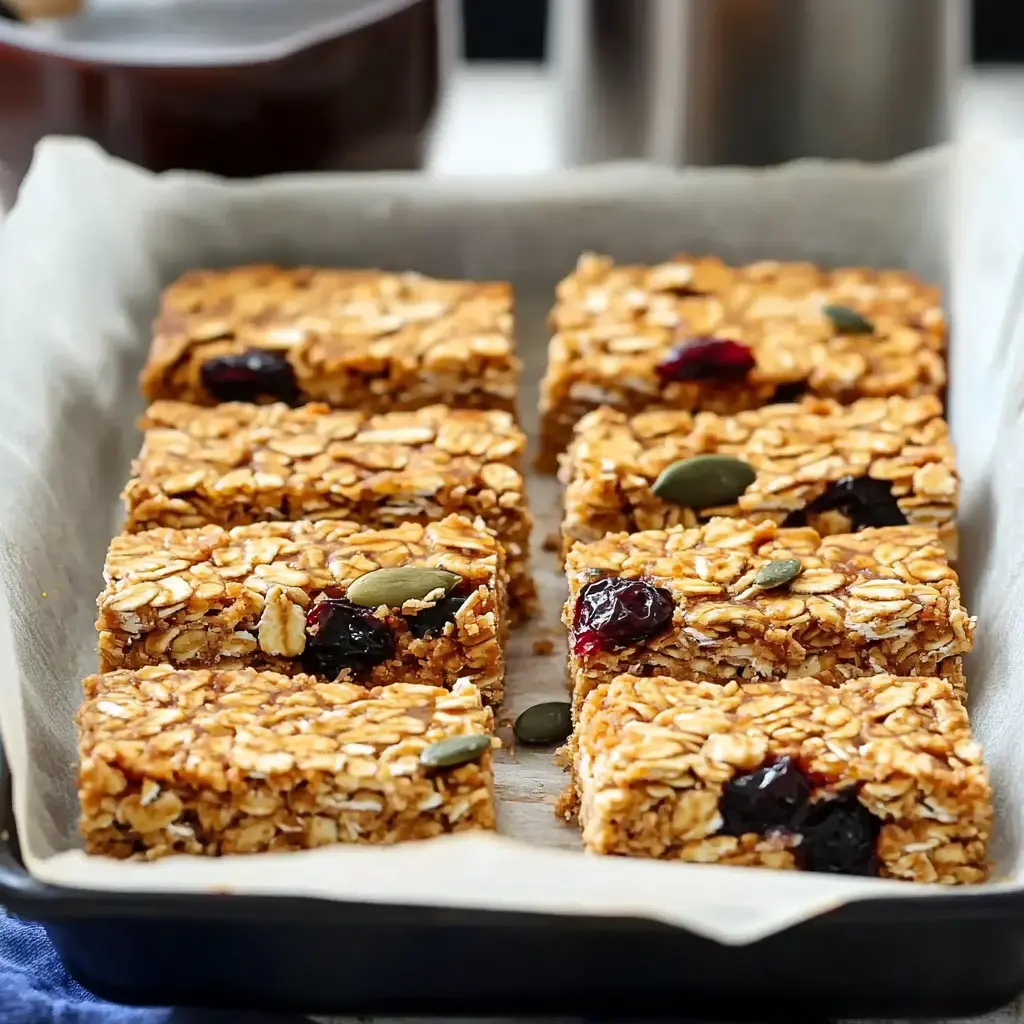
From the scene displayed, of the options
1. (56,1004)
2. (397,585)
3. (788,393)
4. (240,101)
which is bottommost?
(56,1004)

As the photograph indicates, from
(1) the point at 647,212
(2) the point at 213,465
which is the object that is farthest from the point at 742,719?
(1) the point at 647,212

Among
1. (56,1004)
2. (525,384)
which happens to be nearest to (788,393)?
(525,384)

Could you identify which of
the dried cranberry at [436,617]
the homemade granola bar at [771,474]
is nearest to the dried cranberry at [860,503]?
the homemade granola bar at [771,474]

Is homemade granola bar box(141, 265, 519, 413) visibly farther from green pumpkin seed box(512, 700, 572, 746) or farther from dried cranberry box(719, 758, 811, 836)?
dried cranberry box(719, 758, 811, 836)

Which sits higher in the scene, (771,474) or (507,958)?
(771,474)

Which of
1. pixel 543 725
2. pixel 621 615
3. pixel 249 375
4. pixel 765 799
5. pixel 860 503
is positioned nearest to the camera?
pixel 765 799

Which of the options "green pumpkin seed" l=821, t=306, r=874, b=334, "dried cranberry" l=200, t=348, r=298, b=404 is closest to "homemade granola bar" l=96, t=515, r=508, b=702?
"dried cranberry" l=200, t=348, r=298, b=404

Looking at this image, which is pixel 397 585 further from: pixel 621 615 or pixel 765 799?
pixel 765 799

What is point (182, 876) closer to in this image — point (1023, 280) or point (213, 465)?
point (213, 465)
